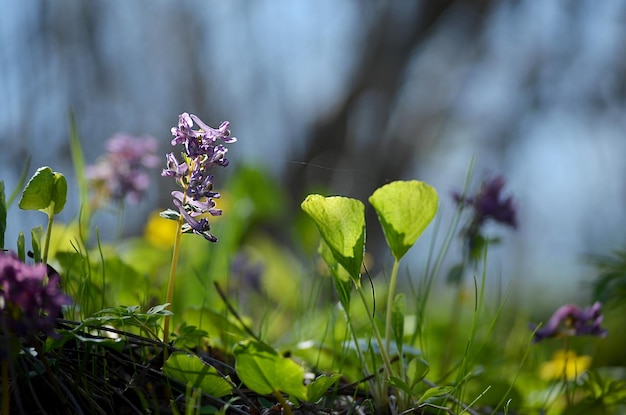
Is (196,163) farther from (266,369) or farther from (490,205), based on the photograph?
(490,205)

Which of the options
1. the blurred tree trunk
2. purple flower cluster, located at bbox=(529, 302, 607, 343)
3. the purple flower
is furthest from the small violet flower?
the blurred tree trunk

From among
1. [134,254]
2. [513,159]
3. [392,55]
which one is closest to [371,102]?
[392,55]

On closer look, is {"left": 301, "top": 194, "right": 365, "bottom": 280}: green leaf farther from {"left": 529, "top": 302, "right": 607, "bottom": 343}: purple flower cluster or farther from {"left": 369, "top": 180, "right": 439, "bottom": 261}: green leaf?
{"left": 529, "top": 302, "right": 607, "bottom": 343}: purple flower cluster

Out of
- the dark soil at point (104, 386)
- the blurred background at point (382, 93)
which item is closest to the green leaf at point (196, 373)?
the dark soil at point (104, 386)

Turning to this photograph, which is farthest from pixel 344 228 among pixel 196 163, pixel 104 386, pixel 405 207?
pixel 104 386

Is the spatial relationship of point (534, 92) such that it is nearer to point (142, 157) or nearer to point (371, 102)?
point (371, 102)
